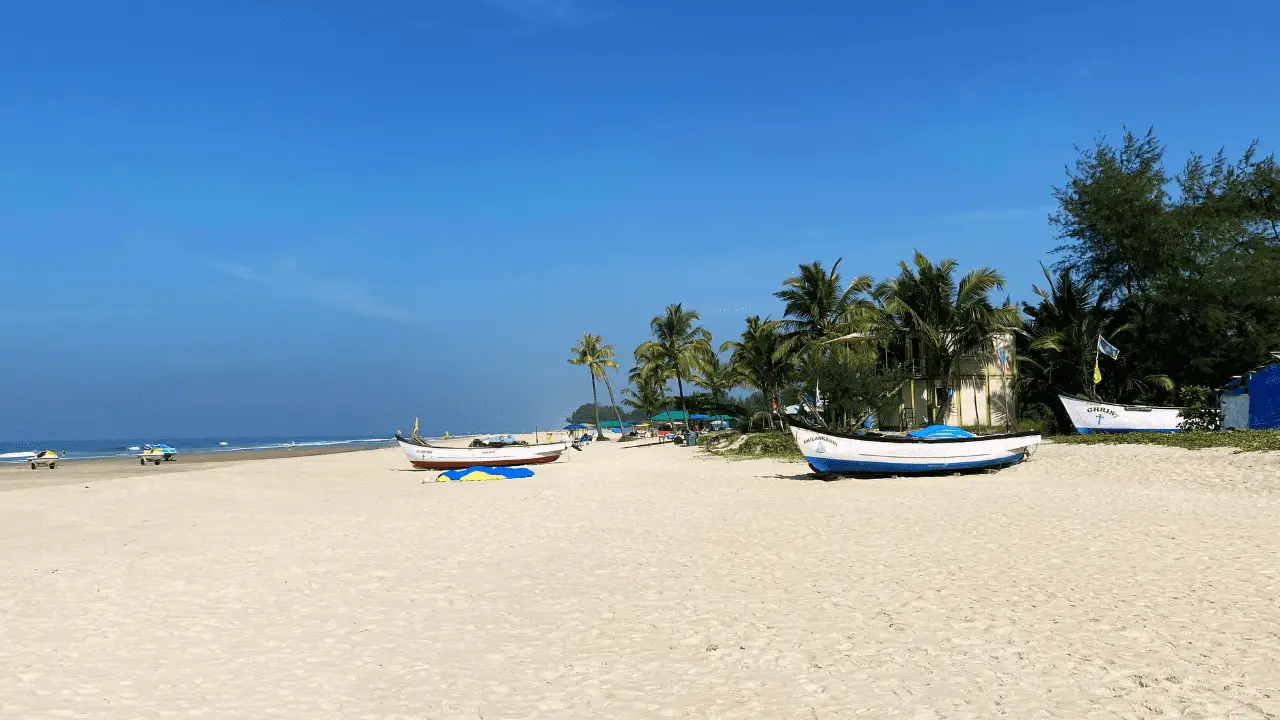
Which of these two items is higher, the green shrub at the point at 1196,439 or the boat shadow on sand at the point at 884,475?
the green shrub at the point at 1196,439

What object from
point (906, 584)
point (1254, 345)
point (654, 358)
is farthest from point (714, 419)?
point (906, 584)


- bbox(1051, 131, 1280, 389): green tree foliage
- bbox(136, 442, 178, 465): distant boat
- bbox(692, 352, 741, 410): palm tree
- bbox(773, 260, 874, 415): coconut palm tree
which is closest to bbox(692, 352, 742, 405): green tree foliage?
bbox(692, 352, 741, 410): palm tree

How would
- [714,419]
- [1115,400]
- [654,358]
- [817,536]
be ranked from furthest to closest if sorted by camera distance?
[714,419], [654,358], [1115,400], [817,536]

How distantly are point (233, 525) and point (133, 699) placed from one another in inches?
414

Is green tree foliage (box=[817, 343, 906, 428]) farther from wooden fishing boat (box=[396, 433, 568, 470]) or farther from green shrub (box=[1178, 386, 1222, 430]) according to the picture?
wooden fishing boat (box=[396, 433, 568, 470])

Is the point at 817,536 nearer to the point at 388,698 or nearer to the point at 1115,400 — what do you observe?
the point at 388,698

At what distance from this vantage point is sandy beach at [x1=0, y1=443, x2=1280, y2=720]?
17.9ft

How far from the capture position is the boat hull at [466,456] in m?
32.1

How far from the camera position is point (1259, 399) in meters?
26.1

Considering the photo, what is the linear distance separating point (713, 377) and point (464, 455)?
24952 mm

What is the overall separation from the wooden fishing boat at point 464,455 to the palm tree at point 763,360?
14094 mm

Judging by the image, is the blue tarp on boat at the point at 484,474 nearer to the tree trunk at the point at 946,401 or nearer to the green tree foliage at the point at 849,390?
the green tree foliage at the point at 849,390

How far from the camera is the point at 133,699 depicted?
18.4ft

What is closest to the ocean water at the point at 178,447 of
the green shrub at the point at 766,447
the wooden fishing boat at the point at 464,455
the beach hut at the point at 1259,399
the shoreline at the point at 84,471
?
the shoreline at the point at 84,471
